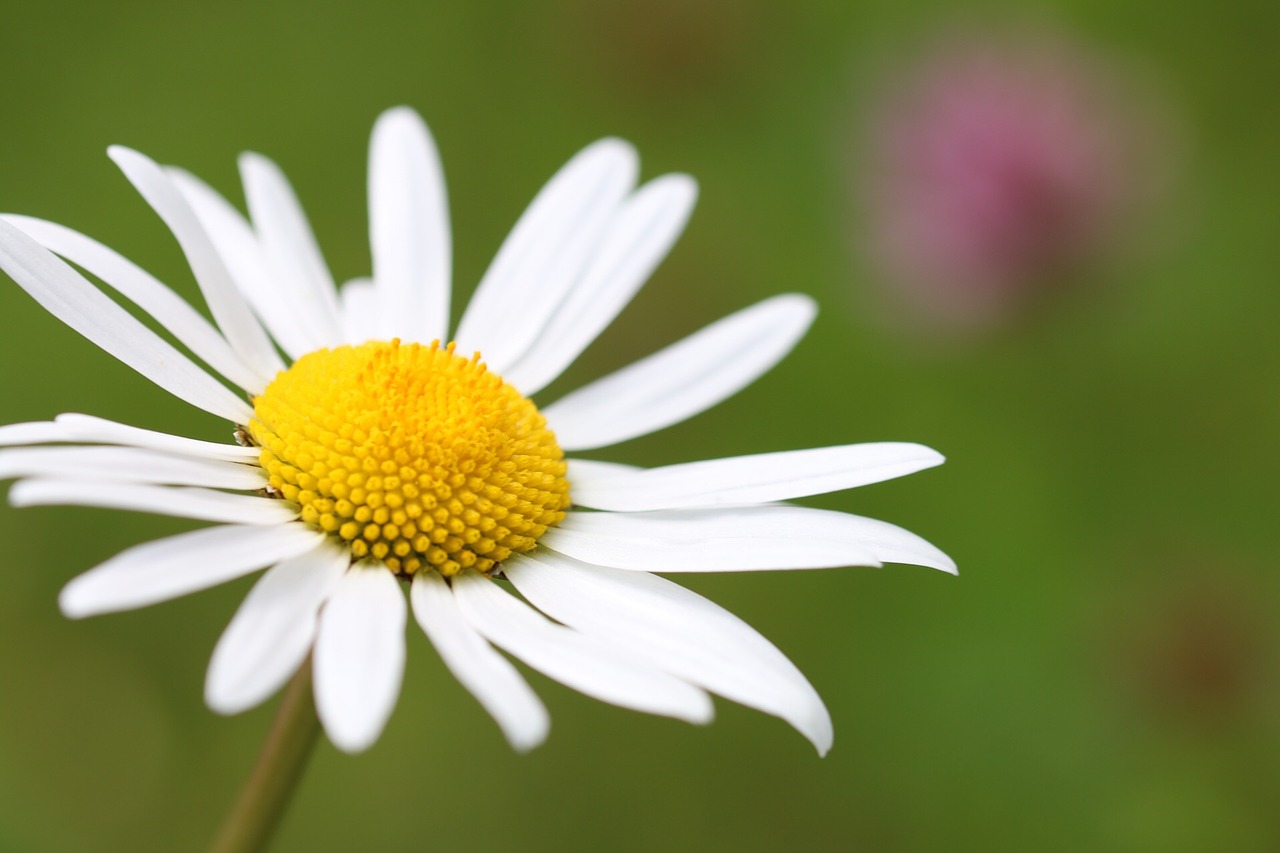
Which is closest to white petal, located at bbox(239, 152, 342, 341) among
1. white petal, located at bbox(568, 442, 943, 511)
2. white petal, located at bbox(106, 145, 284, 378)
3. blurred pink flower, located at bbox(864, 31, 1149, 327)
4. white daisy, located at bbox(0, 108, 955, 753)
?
white daisy, located at bbox(0, 108, 955, 753)

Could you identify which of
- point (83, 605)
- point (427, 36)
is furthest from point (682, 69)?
point (83, 605)

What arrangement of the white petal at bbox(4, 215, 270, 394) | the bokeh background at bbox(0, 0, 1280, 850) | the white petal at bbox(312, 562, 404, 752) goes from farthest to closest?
the bokeh background at bbox(0, 0, 1280, 850)
the white petal at bbox(4, 215, 270, 394)
the white petal at bbox(312, 562, 404, 752)

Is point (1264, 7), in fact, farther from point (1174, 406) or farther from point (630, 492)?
point (630, 492)

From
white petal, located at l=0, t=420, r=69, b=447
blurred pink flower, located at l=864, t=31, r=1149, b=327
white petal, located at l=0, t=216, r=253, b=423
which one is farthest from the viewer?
blurred pink flower, located at l=864, t=31, r=1149, b=327

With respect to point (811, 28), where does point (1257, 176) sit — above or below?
below

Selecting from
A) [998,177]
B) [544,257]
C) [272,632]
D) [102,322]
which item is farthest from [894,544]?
[998,177]

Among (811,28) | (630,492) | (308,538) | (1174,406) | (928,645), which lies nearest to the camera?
(308,538)

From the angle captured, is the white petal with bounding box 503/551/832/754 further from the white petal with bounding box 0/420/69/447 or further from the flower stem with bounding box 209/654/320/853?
the white petal with bounding box 0/420/69/447
